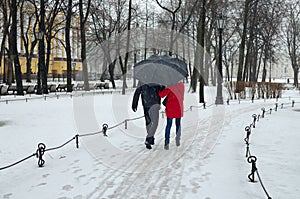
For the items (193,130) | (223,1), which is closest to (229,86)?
(223,1)

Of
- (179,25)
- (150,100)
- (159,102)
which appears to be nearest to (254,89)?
(179,25)

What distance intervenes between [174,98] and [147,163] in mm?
1712

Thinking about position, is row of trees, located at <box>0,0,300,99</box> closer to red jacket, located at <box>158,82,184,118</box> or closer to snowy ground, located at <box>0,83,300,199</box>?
snowy ground, located at <box>0,83,300,199</box>

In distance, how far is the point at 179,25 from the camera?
39156 millimetres

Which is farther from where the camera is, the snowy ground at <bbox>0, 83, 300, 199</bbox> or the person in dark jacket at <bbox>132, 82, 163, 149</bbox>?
the person in dark jacket at <bbox>132, 82, 163, 149</bbox>

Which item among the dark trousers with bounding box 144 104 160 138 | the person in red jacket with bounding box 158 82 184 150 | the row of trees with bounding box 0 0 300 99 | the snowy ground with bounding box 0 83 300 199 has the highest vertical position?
the row of trees with bounding box 0 0 300 99

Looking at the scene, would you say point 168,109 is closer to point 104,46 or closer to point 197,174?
point 197,174

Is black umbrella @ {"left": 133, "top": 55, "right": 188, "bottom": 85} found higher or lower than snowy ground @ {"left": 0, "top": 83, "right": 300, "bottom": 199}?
higher

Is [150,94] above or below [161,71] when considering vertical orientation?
below

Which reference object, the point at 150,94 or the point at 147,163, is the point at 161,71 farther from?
the point at 147,163

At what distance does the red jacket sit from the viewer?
26.5 feet


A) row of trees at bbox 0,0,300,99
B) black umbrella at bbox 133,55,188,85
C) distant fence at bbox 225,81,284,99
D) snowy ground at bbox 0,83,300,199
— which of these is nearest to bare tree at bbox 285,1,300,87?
row of trees at bbox 0,0,300,99

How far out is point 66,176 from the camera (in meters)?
6.41

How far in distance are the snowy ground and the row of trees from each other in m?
13.2
